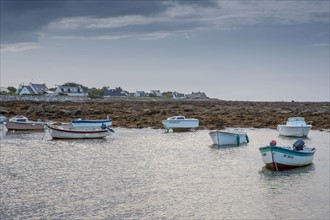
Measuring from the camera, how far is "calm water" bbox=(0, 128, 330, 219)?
20.1 metres

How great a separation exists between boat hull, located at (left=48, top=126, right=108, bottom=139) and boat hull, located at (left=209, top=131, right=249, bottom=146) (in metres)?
12.7

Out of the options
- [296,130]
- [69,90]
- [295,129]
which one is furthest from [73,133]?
[69,90]

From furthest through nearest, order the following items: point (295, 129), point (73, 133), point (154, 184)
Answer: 1. point (295, 129)
2. point (73, 133)
3. point (154, 184)

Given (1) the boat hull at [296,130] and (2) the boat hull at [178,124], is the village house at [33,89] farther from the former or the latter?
(1) the boat hull at [296,130]

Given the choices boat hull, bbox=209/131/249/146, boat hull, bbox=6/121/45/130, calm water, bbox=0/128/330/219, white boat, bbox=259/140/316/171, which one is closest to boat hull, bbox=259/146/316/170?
white boat, bbox=259/140/316/171

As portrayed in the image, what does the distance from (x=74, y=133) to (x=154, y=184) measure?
24.6 m

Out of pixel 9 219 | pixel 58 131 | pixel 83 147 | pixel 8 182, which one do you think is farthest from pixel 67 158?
pixel 9 219

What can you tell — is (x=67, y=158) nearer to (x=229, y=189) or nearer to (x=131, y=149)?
(x=131, y=149)

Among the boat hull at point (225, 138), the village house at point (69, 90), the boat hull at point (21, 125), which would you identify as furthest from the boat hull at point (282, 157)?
the village house at point (69, 90)

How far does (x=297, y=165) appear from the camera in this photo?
31.2 metres

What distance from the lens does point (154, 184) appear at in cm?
2564

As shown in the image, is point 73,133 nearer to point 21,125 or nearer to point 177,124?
point 21,125

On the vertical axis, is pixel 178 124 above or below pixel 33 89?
below

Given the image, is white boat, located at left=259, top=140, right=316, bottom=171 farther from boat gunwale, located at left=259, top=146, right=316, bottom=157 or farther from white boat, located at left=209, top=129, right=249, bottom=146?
white boat, located at left=209, top=129, right=249, bottom=146
